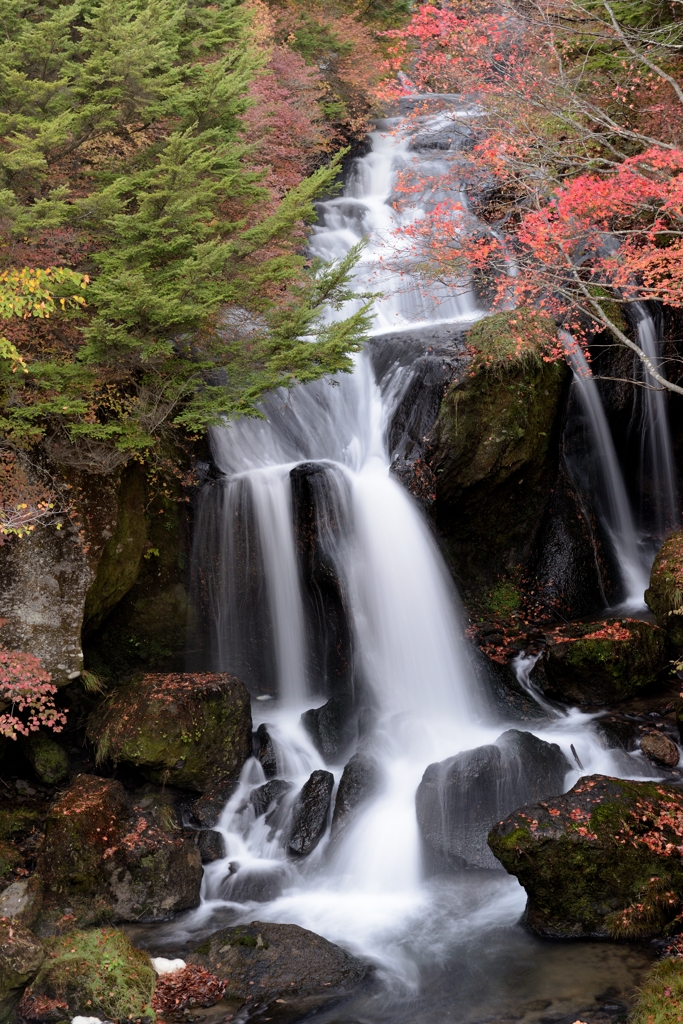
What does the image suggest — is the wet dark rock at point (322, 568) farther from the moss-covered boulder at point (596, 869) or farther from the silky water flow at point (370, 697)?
the moss-covered boulder at point (596, 869)

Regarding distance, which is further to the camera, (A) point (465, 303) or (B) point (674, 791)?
(A) point (465, 303)

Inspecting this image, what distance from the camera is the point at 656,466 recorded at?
13234mm

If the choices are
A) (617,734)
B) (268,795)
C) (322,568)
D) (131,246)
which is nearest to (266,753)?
(268,795)

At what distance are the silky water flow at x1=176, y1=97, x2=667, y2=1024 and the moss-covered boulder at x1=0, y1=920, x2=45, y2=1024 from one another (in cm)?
139

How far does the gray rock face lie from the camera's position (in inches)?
309

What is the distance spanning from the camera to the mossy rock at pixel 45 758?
883 centimetres

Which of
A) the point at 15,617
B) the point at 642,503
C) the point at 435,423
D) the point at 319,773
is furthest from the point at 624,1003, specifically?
the point at 642,503

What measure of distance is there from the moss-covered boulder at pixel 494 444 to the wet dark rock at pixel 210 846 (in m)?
5.51

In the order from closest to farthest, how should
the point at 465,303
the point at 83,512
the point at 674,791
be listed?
the point at 674,791 < the point at 83,512 < the point at 465,303

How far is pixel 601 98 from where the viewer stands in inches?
500

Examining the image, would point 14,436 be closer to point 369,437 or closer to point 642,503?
point 369,437

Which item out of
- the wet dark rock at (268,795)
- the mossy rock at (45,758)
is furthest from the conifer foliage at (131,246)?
the wet dark rock at (268,795)

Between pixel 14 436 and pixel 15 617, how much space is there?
206 cm

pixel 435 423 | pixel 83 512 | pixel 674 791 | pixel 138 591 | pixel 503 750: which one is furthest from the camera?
pixel 435 423
